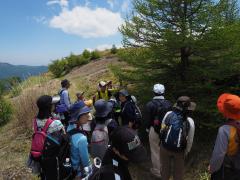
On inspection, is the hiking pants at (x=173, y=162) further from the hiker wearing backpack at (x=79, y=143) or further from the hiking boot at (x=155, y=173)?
the hiker wearing backpack at (x=79, y=143)

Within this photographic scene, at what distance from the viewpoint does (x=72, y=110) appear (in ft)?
15.6

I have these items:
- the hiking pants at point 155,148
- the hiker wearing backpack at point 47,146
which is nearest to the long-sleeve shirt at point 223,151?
the hiker wearing backpack at point 47,146

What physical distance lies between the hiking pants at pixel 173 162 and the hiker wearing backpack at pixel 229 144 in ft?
5.04

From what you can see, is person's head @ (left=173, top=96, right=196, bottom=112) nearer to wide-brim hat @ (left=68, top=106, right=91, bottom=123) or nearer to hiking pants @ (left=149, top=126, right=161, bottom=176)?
hiking pants @ (left=149, top=126, right=161, bottom=176)

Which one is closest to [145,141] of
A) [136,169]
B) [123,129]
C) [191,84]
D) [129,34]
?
[136,169]

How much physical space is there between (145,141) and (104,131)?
5.12m

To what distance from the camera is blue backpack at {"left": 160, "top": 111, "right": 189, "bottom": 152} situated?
594 centimetres

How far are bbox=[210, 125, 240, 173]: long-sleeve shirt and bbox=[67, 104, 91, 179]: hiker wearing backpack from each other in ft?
5.61

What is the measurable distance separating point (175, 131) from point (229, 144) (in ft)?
4.73

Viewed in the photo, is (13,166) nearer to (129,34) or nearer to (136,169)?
(136,169)

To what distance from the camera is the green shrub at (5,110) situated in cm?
1488

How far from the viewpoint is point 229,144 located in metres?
4.58

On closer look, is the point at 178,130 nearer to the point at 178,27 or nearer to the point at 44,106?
the point at 44,106

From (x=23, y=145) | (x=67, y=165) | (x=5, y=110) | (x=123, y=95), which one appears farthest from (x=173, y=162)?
(x=5, y=110)
